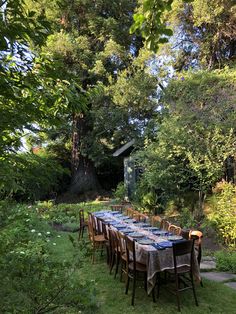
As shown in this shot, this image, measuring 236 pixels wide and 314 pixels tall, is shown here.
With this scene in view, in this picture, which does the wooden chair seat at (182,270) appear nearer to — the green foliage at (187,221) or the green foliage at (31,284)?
the green foliage at (31,284)

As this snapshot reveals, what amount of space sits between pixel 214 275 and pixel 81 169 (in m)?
14.7

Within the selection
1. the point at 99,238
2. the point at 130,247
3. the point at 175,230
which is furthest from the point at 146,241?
the point at 99,238

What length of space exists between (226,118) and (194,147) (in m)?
1.43

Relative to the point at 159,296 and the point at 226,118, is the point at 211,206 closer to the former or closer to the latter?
the point at 226,118

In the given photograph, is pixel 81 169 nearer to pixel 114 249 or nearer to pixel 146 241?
pixel 114 249

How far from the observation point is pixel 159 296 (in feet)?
16.3

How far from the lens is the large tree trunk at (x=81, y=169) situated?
62.4 feet

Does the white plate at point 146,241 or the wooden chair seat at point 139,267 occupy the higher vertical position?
the white plate at point 146,241

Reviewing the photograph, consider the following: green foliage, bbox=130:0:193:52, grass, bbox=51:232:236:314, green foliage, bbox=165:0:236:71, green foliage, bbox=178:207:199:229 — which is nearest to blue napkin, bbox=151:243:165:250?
grass, bbox=51:232:236:314

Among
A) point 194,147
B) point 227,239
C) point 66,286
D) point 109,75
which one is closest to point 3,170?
point 66,286

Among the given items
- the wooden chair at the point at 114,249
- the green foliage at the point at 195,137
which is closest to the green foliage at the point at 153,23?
the wooden chair at the point at 114,249

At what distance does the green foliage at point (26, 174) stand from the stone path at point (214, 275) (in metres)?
4.45

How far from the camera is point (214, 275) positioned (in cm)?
572

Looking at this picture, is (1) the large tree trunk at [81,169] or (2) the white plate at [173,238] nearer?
(2) the white plate at [173,238]
